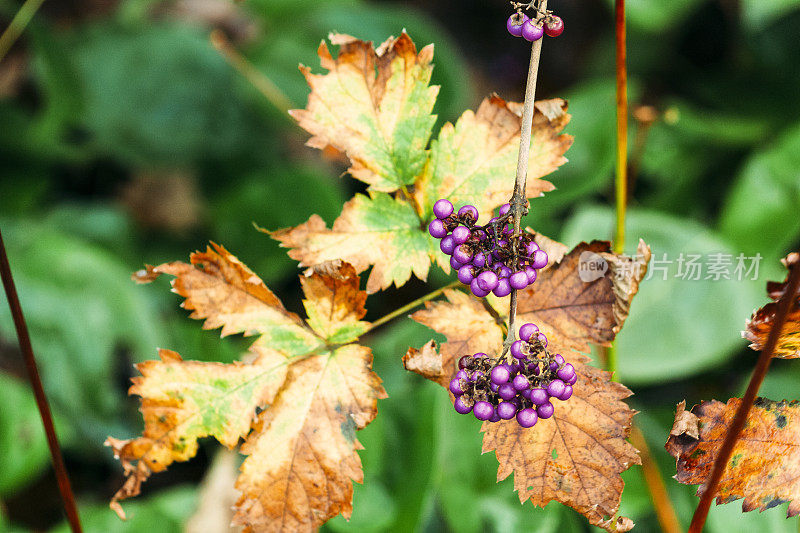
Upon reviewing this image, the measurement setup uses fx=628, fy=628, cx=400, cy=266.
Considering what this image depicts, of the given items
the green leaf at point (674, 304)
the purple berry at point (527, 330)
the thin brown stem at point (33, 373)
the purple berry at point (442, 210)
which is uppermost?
the green leaf at point (674, 304)

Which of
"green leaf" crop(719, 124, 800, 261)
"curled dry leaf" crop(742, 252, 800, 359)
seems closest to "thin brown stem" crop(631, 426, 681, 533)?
"curled dry leaf" crop(742, 252, 800, 359)

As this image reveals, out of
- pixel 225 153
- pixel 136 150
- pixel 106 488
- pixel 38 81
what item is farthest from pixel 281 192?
pixel 38 81

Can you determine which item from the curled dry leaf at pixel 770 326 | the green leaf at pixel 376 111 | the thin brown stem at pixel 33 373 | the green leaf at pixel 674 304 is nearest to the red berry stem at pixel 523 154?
the green leaf at pixel 376 111

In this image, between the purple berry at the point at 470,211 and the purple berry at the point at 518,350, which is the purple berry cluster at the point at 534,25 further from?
the purple berry at the point at 518,350

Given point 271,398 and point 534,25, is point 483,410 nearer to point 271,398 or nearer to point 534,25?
point 271,398

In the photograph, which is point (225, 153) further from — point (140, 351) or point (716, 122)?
point (716, 122)

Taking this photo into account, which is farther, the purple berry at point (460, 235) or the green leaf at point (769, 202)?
the green leaf at point (769, 202)

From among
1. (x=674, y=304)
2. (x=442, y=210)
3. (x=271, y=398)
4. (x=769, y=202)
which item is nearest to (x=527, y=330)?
(x=442, y=210)
